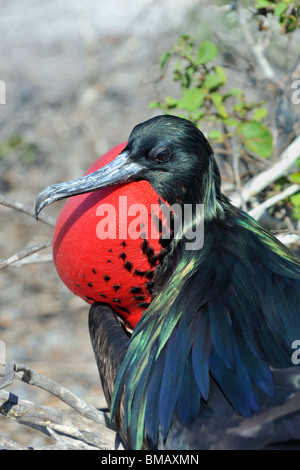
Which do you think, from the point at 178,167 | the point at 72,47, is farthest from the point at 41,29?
the point at 178,167

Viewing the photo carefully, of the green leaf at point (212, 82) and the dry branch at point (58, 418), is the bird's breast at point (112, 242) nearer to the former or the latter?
the dry branch at point (58, 418)

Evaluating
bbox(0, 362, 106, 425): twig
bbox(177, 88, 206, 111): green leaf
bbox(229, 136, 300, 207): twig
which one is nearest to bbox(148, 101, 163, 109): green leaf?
bbox(177, 88, 206, 111): green leaf

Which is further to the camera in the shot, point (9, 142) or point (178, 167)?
point (9, 142)

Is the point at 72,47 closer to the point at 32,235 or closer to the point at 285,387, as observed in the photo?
the point at 32,235

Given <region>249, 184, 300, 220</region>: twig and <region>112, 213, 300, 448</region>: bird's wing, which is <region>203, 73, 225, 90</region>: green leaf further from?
<region>112, 213, 300, 448</region>: bird's wing

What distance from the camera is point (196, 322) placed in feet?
5.45

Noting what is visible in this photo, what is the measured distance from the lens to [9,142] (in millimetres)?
4434

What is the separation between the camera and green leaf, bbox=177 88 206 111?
244 centimetres

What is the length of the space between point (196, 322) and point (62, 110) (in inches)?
123

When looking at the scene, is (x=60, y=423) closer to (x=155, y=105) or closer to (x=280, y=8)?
(x=155, y=105)

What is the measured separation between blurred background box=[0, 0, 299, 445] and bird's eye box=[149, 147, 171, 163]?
4.17 feet

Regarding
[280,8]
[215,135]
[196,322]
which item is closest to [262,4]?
[280,8]

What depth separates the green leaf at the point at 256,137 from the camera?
246 cm
